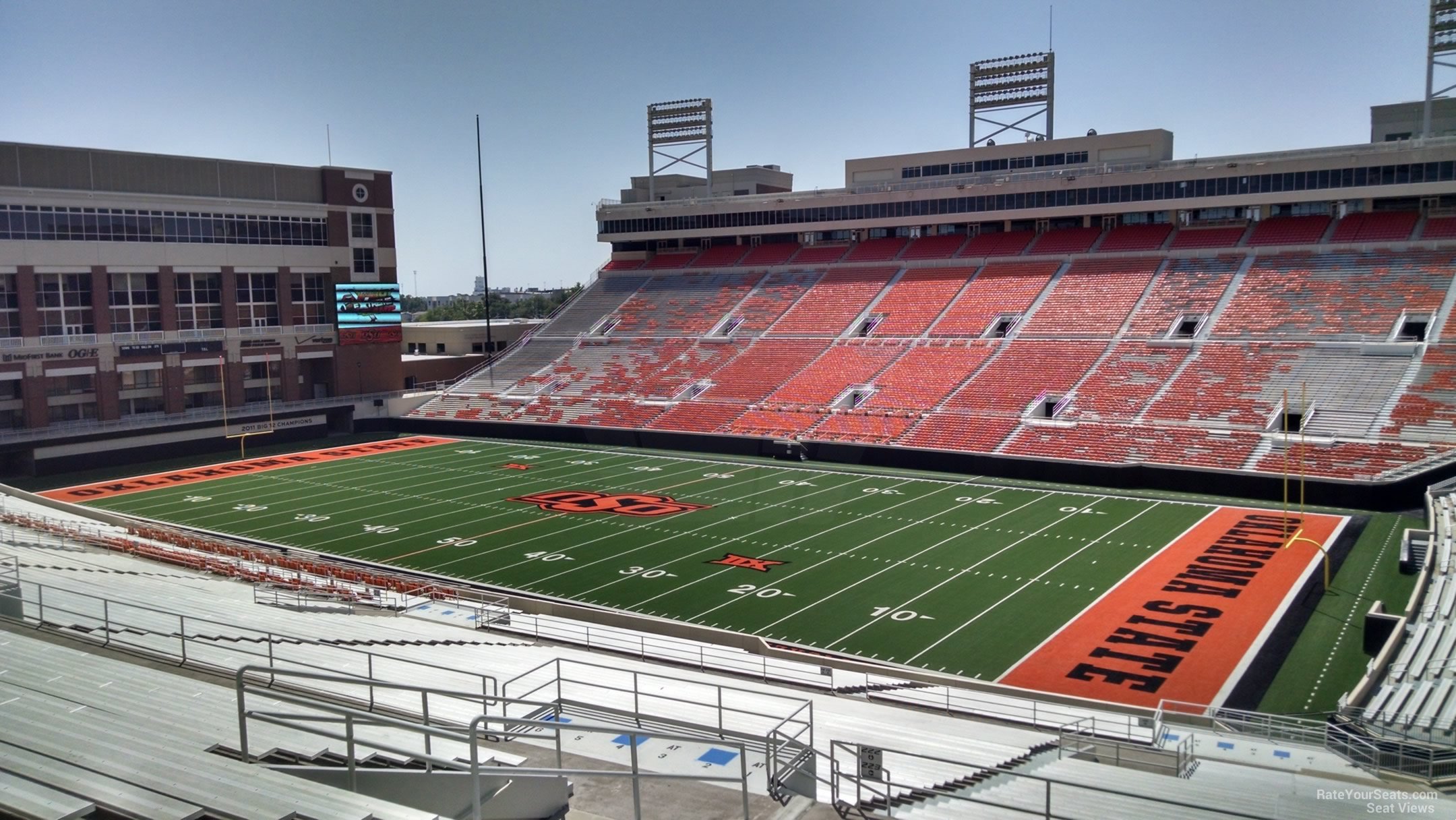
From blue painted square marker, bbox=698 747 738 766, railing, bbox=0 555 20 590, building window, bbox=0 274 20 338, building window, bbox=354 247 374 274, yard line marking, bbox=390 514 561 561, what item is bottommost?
yard line marking, bbox=390 514 561 561

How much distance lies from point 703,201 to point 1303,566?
37186 mm

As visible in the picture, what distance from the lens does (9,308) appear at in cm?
3684

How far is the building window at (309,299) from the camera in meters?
45.0

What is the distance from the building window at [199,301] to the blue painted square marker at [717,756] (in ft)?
126

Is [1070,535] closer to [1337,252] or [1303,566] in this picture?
[1303,566]

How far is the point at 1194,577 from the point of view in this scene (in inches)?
817

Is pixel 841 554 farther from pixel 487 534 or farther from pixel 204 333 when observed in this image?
pixel 204 333

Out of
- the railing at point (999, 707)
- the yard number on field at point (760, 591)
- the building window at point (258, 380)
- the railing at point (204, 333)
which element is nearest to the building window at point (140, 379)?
the railing at point (204, 333)

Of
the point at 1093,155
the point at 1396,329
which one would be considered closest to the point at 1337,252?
the point at 1396,329


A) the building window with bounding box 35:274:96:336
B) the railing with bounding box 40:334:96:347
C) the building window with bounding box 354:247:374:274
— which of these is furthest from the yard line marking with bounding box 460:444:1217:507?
the building window with bounding box 35:274:96:336

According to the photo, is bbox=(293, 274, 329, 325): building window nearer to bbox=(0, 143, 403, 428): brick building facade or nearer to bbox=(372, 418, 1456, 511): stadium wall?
bbox=(0, 143, 403, 428): brick building facade

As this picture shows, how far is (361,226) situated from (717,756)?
4180 cm

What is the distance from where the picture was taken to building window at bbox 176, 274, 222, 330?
41.6m

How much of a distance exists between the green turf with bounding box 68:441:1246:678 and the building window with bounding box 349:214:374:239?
14.3 metres
